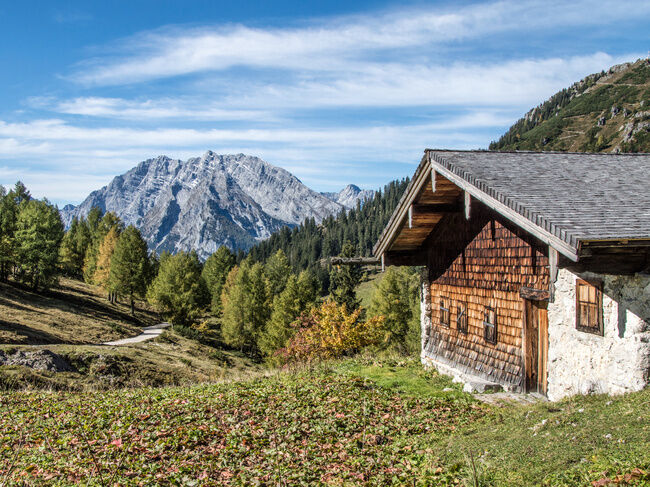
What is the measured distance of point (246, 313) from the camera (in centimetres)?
6044

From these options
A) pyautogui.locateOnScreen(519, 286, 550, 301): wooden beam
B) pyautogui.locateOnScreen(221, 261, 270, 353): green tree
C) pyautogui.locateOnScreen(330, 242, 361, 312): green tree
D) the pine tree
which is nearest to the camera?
pyautogui.locateOnScreen(519, 286, 550, 301): wooden beam

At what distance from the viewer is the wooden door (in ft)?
39.8

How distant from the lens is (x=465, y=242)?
15.3 metres

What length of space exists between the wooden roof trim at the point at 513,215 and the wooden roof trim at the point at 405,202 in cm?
42

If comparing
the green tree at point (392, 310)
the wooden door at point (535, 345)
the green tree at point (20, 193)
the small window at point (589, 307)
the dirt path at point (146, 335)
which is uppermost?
the green tree at point (20, 193)

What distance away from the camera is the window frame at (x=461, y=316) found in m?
15.6

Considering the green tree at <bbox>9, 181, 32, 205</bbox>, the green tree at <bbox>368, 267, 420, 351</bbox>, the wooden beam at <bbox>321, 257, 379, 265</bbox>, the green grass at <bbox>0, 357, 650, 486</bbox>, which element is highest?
the green tree at <bbox>9, 181, 32, 205</bbox>

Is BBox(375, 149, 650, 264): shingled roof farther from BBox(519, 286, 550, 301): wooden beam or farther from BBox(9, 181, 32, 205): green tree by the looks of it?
BBox(9, 181, 32, 205): green tree

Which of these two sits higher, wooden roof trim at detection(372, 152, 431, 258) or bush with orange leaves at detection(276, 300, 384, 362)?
wooden roof trim at detection(372, 152, 431, 258)

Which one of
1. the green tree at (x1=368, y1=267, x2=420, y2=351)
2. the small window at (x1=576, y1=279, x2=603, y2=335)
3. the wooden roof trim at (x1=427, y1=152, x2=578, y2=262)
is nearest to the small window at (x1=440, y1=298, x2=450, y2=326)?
the wooden roof trim at (x1=427, y1=152, x2=578, y2=262)

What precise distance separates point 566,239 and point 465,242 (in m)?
7.24

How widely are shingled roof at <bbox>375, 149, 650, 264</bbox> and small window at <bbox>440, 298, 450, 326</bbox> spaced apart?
431 cm

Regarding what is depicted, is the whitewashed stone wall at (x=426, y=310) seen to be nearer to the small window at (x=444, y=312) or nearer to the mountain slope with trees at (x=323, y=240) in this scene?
the small window at (x=444, y=312)

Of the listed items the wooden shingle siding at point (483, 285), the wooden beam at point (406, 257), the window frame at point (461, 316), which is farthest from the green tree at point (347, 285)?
the window frame at point (461, 316)
